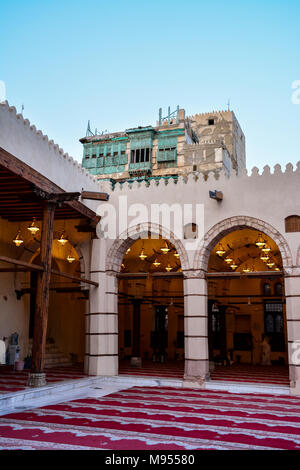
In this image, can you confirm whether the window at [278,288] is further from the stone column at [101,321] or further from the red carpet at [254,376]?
the stone column at [101,321]

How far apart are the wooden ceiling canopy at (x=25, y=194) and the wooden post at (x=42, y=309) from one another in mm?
537

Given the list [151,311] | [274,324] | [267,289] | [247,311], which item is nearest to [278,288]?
[267,289]

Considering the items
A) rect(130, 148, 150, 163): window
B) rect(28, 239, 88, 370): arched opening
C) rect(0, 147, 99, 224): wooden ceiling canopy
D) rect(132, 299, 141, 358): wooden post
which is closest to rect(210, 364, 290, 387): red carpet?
rect(132, 299, 141, 358): wooden post

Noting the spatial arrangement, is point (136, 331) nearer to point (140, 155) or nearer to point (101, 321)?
point (101, 321)

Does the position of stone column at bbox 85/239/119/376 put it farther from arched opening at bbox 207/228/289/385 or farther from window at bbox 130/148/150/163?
window at bbox 130/148/150/163

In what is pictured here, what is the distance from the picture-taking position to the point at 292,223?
1214cm

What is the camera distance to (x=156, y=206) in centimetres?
1372

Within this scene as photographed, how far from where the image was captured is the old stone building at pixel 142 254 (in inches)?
436

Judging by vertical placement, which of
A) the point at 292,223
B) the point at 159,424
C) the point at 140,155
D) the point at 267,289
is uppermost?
the point at 140,155

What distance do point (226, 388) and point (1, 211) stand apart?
8106 millimetres

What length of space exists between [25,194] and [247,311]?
44.2 ft

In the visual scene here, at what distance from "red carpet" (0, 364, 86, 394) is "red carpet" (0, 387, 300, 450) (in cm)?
142

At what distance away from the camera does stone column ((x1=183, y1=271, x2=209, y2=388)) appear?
1235cm

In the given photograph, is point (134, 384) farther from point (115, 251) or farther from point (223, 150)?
point (223, 150)
